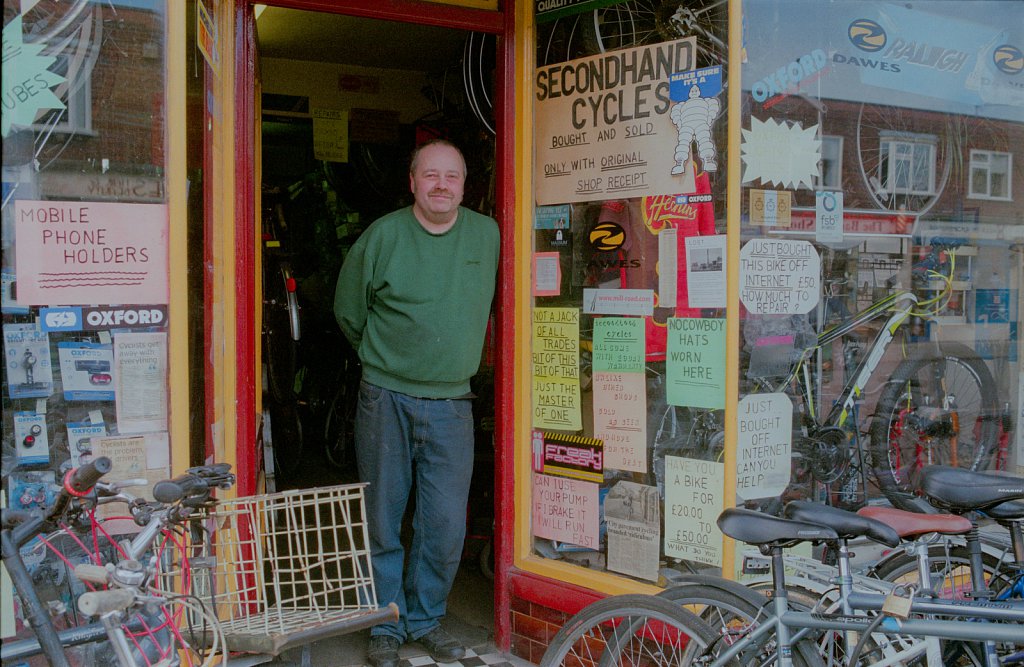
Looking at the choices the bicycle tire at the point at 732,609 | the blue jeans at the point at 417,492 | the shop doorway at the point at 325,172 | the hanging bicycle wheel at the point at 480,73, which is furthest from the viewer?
the shop doorway at the point at 325,172

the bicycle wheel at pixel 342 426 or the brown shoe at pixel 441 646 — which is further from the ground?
the bicycle wheel at pixel 342 426

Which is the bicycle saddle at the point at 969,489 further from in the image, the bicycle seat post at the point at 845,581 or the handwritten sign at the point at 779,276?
the handwritten sign at the point at 779,276

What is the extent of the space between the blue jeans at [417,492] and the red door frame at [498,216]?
0.62ft

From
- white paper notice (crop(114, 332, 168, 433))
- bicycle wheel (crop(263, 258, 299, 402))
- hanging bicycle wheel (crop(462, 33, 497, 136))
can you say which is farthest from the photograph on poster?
bicycle wheel (crop(263, 258, 299, 402))

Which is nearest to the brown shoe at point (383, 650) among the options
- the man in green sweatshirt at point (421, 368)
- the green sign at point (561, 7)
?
the man in green sweatshirt at point (421, 368)

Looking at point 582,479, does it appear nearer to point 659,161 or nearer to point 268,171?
point 659,161

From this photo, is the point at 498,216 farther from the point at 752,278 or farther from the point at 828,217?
the point at 828,217

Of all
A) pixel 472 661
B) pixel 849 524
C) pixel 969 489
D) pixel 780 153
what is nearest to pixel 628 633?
pixel 849 524

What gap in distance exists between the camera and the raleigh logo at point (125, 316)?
2.83m

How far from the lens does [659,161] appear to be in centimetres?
354

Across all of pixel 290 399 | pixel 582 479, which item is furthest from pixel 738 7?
pixel 290 399

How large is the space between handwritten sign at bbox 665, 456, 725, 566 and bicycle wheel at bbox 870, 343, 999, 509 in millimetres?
913

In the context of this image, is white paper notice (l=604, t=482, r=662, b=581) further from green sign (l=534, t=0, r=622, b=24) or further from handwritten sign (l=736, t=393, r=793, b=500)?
green sign (l=534, t=0, r=622, b=24)

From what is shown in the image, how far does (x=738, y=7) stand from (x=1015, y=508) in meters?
1.91
